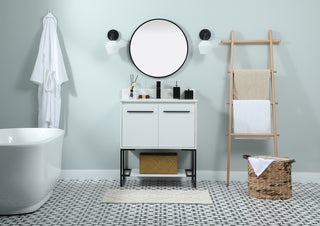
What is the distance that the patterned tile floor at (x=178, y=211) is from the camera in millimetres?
2092

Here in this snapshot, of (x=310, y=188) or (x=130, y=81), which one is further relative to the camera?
(x=130, y=81)

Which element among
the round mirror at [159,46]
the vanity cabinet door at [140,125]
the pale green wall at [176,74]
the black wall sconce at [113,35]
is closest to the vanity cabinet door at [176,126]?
the vanity cabinet door at [140,125]

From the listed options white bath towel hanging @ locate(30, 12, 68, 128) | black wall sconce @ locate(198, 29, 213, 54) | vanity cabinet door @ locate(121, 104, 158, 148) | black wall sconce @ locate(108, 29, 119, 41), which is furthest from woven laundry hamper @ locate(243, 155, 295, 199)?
white bath towel hanging @ locate(30, 12, 68, 128)

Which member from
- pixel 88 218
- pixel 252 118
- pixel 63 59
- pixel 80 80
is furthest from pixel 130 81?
pixel 88 218

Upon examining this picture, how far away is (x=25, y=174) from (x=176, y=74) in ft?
5.92

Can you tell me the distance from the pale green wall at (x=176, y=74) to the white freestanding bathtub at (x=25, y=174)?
908mm

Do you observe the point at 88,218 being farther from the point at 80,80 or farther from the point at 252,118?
the point at 252,118

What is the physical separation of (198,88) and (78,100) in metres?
1.33

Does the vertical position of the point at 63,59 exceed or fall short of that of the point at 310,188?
it exceeds it

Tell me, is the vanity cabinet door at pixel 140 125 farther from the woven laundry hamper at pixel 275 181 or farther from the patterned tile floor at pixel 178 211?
the woven laundry hamper at pixel 275 181

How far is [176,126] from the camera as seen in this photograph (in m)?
2.79

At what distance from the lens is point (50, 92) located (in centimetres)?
308

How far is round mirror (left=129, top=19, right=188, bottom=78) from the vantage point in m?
3.14

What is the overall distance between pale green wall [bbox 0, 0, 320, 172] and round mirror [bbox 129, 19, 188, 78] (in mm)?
80
